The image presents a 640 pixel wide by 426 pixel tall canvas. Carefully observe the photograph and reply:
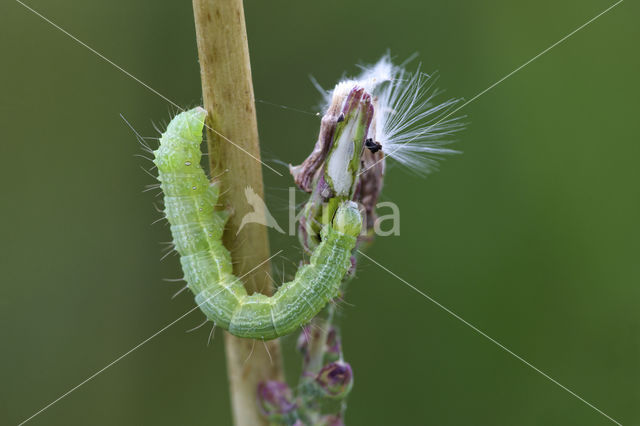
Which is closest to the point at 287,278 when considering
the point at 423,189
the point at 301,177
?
the point at 301,177

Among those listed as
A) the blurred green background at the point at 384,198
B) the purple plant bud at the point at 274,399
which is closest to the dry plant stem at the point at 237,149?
the purple plant bud at the point at 274,399

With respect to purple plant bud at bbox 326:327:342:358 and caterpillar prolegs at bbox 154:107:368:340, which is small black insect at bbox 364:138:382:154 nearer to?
Answer: caterpillar prolegs at bbox 154:107:368:340

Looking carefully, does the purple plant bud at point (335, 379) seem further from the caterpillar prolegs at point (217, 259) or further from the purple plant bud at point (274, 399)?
the caterpillar prolegs at point (217, 259)

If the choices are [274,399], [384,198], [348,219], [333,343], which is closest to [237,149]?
[348,219]

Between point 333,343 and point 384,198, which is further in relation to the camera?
point 384,198

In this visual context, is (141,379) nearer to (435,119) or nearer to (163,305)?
(163,305)

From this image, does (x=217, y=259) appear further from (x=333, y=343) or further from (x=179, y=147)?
(x=333, y=343)
